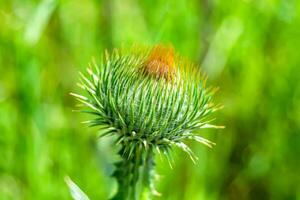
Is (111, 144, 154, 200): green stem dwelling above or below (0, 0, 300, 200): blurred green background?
below

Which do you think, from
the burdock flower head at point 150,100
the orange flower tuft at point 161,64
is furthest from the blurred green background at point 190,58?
the orange flower tuft at point 161,64

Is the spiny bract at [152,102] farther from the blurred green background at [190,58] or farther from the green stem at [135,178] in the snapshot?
the blurred green background at [190,58]

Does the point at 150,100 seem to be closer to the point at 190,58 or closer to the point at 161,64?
the point at 161,64

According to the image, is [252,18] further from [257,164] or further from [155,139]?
[155,139]

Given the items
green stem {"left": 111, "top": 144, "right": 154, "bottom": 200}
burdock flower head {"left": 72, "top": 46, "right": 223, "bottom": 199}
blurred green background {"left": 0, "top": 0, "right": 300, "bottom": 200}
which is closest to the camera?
burdock flower head {"left": 72, "top": 46, "right": 223, "bottom": 199}

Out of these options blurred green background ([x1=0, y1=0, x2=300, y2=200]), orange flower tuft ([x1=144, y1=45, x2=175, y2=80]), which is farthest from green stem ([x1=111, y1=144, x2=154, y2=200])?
blurred green background ([x1=0, y1=0, x2=300, y2=200])

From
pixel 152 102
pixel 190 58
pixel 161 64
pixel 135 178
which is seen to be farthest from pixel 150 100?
pixel 190 58

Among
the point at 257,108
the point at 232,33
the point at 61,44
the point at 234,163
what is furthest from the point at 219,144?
the point at 61,44

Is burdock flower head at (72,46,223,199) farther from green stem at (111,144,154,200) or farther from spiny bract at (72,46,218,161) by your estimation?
green stem at (111,144,154,200)
